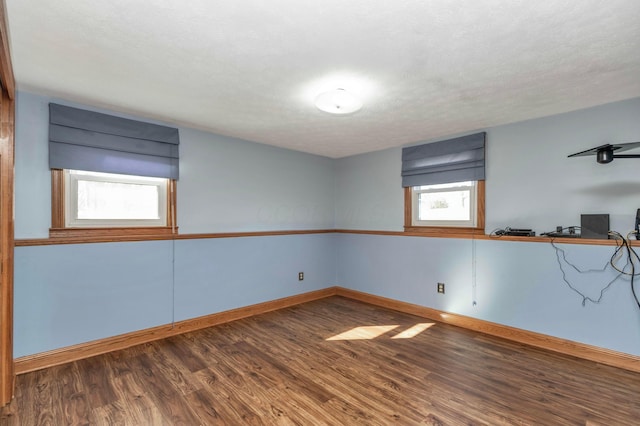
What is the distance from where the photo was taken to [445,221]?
3.70m

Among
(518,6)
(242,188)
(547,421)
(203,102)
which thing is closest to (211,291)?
(242,188)

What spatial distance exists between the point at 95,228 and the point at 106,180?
1.53 feet

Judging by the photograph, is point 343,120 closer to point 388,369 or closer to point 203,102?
point 203,102

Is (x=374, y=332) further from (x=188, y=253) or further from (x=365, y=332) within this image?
(x=188, y=253)

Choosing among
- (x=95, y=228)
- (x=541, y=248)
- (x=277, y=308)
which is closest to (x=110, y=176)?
(x=95, y=228)

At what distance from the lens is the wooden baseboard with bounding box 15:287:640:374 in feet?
8.07

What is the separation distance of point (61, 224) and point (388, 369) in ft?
10.0

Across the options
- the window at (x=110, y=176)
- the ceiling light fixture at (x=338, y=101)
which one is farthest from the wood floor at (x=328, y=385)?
the ceiling light fixture at (x=338, y=101)

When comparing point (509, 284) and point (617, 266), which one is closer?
point (617, 266)

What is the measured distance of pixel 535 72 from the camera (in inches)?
79.5

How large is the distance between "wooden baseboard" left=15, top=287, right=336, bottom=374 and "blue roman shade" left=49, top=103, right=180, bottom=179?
158cm

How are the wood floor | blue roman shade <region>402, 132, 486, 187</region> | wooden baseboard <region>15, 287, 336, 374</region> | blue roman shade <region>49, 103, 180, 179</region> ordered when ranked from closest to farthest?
the wood floor, wooden baseboard <region>15, 287, 336, 374</region>, blue roman shade <region>49, 103, 180, 179</region>, blue roman shade <region>402, 132, 486, 187</region>

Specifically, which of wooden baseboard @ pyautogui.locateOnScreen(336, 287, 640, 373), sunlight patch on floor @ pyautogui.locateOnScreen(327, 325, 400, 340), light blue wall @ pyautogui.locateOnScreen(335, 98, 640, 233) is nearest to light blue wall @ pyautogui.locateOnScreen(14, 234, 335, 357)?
sunlight patch on floor @ pyautogui.locateOnScreen(327, 325, 400, 340)

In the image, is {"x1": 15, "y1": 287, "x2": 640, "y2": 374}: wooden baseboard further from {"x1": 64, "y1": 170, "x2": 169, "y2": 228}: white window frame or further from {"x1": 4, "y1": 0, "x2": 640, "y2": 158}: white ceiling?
{"x1": 4, "y1": 0, "x2": 640, "y2": 158}: white ceiling
